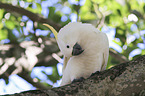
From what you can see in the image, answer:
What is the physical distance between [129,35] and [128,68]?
6.03 ft

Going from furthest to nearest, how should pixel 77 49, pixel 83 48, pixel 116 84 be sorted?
1. pixel 83 48
2. pixel 77 49
3. pixel 116 84

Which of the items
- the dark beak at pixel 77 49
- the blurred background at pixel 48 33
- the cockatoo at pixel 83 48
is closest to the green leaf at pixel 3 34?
the blurred background at pixel 48 33

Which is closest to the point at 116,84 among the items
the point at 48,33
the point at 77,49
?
the point at 77,49

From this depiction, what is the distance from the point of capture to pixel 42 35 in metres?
3.13

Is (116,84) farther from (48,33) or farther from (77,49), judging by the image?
(48,33)

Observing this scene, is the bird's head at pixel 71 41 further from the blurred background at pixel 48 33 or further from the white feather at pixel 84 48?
the blurred background at pixel 48 33

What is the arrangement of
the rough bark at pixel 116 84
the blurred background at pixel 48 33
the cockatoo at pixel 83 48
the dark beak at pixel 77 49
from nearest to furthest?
1. the rough bark at pixel 116 84
2. the dark beak at pixel 77 49
3. the cockatoo at pixel 83 48
4. the blurred background at pixel 48 33

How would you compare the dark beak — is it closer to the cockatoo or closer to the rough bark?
the cockatoo

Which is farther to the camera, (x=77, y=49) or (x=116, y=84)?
(x=77, y=49)

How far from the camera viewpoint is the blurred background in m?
2.82

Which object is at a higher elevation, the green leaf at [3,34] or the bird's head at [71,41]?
the bird's head at [71,41]

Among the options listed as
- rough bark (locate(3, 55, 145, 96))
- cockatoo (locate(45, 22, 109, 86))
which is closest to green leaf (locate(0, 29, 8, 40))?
cockatoo (locate(45, 22, 109, 86))

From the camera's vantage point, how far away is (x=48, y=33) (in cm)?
318

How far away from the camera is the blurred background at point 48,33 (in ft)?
9.25
